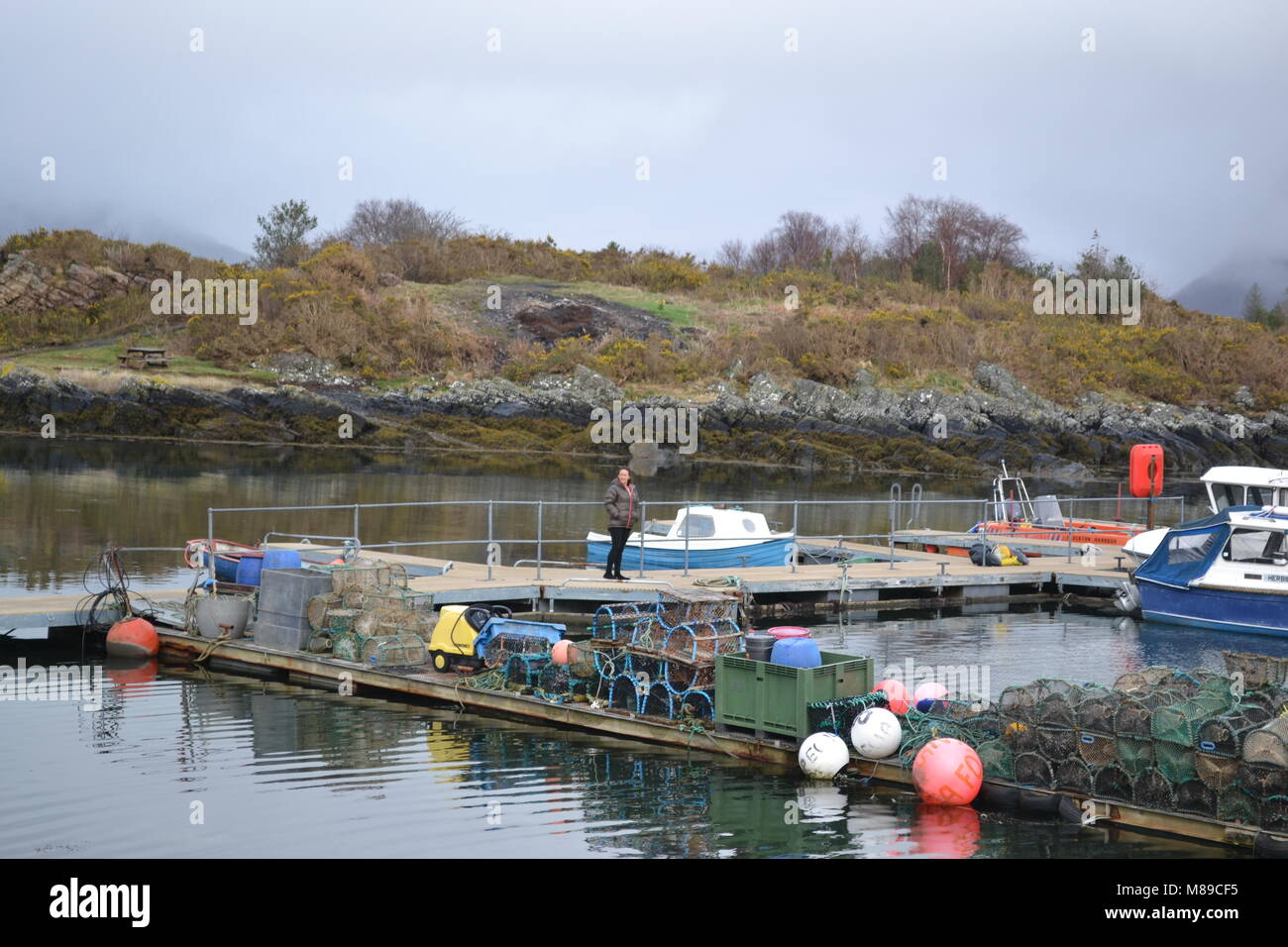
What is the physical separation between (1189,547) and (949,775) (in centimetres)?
1390

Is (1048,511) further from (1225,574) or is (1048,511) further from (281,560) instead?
(281,560)

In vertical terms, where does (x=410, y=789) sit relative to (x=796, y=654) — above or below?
below

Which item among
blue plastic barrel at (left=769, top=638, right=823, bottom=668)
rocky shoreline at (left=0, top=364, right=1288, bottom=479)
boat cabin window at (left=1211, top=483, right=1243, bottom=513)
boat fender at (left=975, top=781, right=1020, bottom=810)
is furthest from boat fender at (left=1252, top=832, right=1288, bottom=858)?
rocky shoreline at (left=0, top=364, right=1288, bottom=479)

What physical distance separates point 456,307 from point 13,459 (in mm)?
35088

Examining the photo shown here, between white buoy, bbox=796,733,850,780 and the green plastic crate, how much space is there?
326mm

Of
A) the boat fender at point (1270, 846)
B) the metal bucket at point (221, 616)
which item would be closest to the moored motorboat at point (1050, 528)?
the metal bucket at point (221, 616)

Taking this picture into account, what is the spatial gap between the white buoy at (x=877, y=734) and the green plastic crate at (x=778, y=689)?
0.55 metres

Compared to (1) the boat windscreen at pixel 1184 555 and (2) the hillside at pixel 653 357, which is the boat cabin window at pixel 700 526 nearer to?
(1) the boat windscreen at pixel 1184 555

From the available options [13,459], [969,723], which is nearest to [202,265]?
[13,459]

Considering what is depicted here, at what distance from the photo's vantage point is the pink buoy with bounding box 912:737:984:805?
39.4 feet

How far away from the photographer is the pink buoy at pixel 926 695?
1347cm

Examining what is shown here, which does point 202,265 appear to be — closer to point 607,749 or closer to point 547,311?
point 547,311

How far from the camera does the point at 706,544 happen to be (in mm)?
26172

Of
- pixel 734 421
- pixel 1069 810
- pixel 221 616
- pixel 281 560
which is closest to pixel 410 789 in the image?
pixel 1069 810
